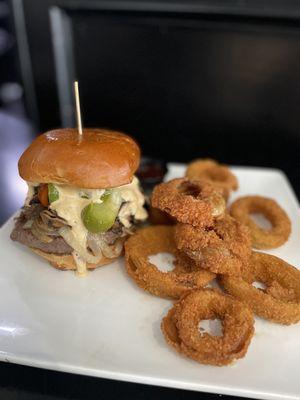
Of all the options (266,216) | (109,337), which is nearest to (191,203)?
(109,337)

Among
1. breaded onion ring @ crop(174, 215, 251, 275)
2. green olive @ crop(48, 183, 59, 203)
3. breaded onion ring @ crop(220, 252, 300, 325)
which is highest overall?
green olive @ crop(48, 183, 59, 203)

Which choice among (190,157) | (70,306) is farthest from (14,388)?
(190,157)

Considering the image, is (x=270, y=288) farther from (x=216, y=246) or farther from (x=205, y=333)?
(x=205, y=333)

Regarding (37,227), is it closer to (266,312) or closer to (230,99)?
(266,312)

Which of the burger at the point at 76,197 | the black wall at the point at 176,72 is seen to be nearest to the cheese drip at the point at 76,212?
the burger at the point at 76,197

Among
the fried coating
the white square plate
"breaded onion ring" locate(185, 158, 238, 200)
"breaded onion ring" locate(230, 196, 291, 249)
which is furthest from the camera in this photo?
"breaded onion ring" locate(185, 158, 238, 200)

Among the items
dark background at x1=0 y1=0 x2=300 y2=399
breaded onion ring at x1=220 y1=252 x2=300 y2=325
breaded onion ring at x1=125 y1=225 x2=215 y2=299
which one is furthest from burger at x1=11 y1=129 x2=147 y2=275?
dark background at x1=0 y1=0 x2=300 y2=399

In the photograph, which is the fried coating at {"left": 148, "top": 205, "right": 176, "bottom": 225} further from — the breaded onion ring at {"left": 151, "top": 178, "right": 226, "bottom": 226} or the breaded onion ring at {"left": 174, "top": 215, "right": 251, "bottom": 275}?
the breaded onion ring at {"left": 174, "top": 215, "right": 251, "bottom": 275}
